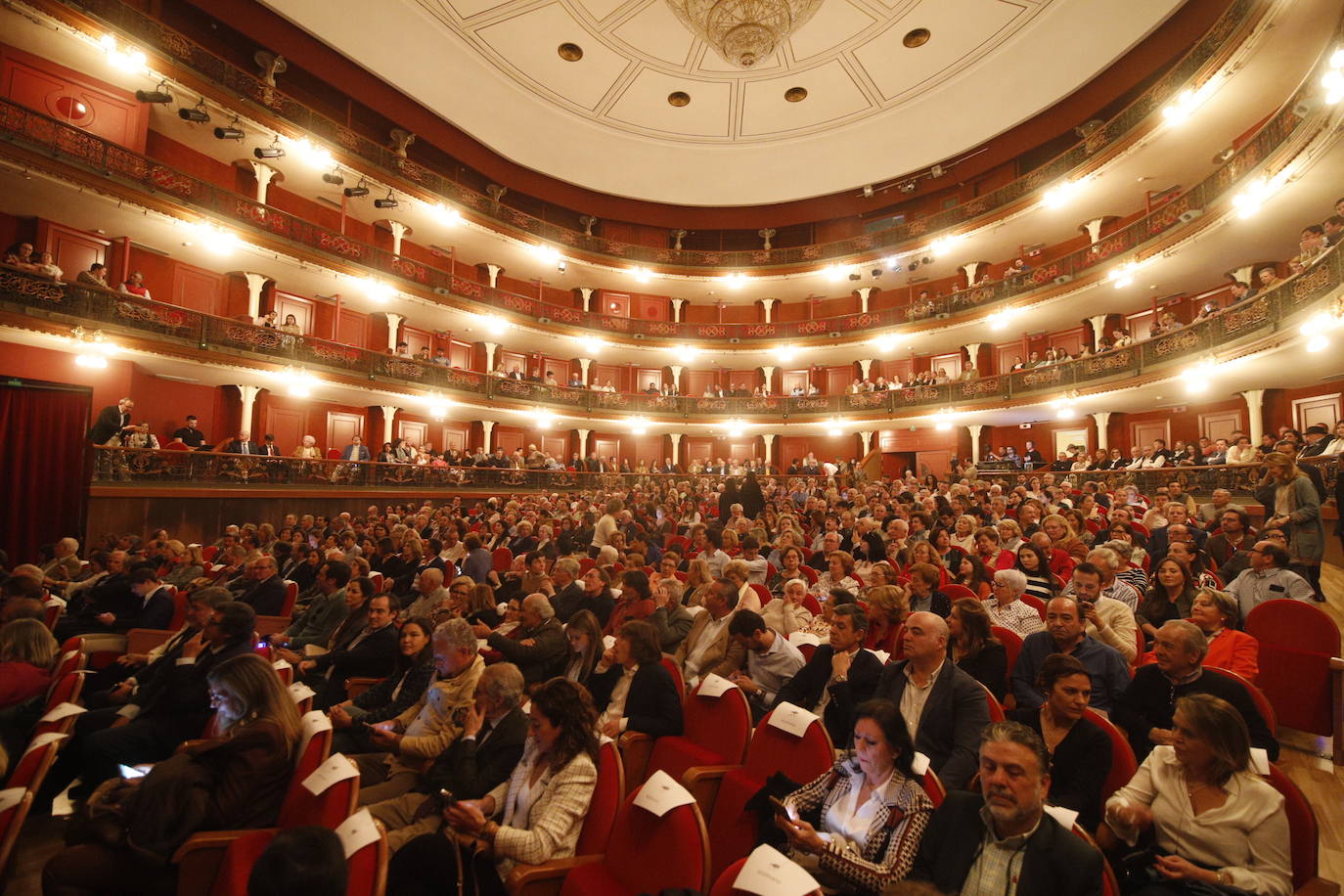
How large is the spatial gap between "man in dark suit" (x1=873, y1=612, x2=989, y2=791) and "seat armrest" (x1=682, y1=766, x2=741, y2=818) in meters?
0.70

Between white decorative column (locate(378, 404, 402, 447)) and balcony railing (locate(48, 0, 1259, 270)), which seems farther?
white decorative column (locate(378, 404, 402, 447))

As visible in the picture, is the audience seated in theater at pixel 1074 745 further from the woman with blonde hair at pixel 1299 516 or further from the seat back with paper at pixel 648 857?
the woman with blonde hair at pixel 1299 516

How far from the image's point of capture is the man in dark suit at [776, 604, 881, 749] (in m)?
2.61

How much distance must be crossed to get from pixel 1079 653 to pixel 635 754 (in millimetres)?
1940

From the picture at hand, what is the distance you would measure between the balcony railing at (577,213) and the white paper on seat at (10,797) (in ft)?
41.9

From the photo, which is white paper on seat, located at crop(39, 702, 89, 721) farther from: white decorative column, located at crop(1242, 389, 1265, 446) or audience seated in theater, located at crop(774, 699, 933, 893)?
white decorative column, located at crop(1242, 389, 1265, 446)

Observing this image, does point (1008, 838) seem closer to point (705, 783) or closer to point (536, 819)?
point (705, 783)

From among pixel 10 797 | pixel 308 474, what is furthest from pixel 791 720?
pixel 308 474

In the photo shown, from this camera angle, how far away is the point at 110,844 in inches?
77.4

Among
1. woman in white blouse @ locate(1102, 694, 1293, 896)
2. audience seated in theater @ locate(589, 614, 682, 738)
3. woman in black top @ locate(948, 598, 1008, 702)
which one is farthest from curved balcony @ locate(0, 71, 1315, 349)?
audience seated in theater @ locate(589, 614, 682, 738)

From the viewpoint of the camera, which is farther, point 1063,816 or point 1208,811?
point 1208,811

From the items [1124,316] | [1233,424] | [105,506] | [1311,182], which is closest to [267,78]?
[105,506]

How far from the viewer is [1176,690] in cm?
236

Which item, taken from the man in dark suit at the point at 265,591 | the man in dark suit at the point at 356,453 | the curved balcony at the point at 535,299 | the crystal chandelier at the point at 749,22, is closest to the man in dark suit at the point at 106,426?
the curved balcony at the point at 535,299
